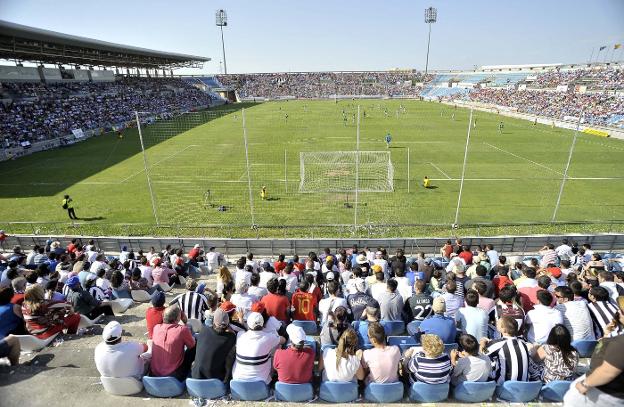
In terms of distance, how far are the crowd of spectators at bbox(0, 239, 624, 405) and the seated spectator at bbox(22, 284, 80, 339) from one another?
0.7 inches

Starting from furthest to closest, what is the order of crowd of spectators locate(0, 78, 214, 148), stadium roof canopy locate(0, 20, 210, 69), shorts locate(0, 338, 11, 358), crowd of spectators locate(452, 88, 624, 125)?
crowd of spectators locate(452, 88, 624, 125) < crowd of spectators locate(0, 78, 214, 148) < stadium roof canopy locate(0, 20, 210, 69) < shorts locate(0, 338, 11, 358)

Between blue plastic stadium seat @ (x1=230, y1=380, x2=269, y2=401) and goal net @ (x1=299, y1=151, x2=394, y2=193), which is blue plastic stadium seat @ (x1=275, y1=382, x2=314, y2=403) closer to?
blue plastic stadium seat @ (x1=230, y1=380, x2=269, y2=401)

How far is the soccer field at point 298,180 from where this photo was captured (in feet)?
63.4

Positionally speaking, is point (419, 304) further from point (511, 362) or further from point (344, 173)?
point (344, 173)

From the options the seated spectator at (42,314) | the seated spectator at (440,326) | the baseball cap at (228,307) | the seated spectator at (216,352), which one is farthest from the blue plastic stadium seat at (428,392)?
the seated spectator at (42,314)

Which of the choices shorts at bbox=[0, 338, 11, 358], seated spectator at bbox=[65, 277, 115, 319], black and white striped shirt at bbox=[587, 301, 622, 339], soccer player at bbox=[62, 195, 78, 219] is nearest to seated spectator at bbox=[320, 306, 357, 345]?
black and white striped shirt at bbox=[587, 301, 622, 339]

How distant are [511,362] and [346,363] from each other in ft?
7.46

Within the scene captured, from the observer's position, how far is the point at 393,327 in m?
6.73

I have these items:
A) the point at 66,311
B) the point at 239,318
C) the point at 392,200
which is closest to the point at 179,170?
the point at 392,200

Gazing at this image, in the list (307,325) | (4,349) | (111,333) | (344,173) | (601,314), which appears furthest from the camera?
(344,173)

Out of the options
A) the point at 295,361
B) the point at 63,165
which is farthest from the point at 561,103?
the point at 63,165

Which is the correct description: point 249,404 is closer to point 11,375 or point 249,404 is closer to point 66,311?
point 11,375

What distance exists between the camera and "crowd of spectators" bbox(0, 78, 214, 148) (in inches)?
1598

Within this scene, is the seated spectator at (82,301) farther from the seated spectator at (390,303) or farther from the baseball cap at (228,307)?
the seated spectator at (390,303)
